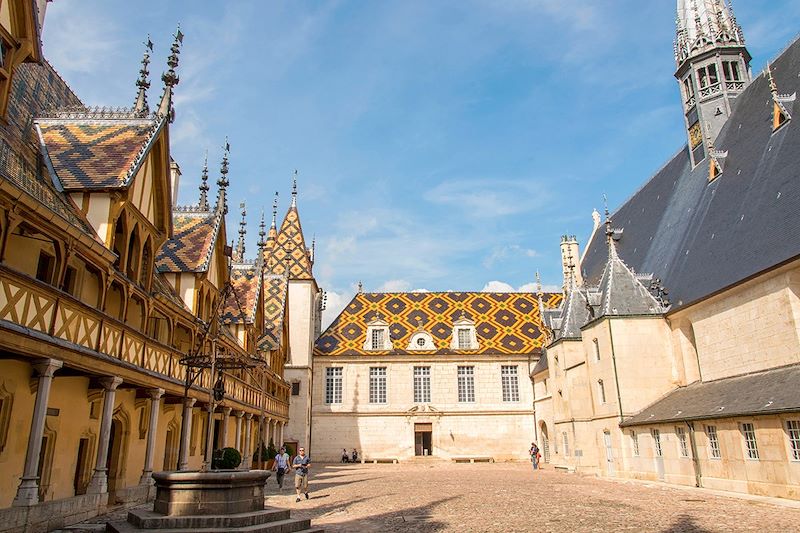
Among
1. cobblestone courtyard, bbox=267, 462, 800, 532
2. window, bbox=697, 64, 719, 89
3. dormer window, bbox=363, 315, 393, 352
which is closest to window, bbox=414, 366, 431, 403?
dormer window, bbox=363, 315, 393, 352

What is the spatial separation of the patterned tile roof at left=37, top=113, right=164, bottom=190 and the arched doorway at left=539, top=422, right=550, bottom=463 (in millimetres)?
29499

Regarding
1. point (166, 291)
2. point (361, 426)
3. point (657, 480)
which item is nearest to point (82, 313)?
point (166, 291)

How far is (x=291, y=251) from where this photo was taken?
40.2m

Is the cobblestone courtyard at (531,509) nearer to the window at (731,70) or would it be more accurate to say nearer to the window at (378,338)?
the window at (378,338)

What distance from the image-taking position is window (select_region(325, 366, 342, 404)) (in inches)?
1491

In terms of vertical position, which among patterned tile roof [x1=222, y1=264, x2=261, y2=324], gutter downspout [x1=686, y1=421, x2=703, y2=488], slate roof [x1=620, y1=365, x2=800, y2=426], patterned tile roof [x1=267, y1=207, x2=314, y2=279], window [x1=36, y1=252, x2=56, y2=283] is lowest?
gutter downspout [x1=686, y1=421, x2=703, y2=488]

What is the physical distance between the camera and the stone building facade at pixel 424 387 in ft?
120

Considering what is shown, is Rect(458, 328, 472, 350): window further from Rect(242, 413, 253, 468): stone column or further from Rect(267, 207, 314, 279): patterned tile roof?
Rect(242, 413, 253, 468): stone column

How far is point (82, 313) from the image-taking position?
9.29 meters

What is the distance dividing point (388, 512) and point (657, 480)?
11.4 metres

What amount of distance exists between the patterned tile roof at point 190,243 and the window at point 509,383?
81.9ft

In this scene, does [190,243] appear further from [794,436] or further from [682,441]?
[794,436]

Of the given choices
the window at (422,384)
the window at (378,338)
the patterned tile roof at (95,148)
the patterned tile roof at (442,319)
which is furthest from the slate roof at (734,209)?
the window at (378,338)

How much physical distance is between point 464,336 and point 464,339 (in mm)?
218
